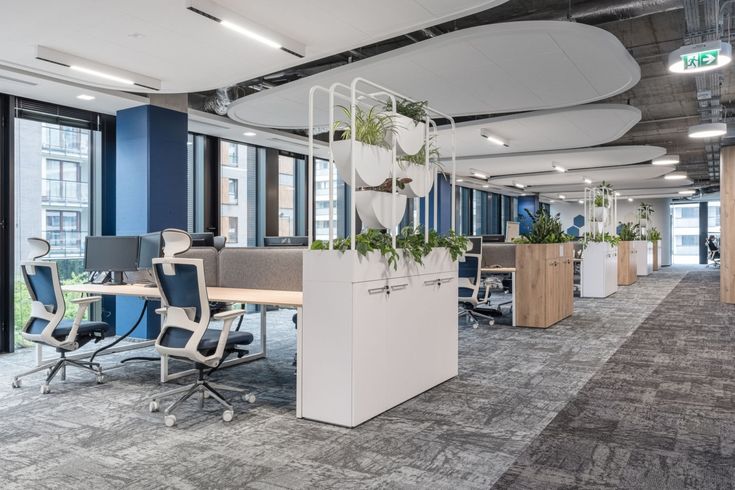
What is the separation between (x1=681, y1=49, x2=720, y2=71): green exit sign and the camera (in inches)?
161

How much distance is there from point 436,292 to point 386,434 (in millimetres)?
1167

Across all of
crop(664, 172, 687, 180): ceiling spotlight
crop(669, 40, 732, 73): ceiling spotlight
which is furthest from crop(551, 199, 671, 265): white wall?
crop(669, 40, 732, 73): ceiling spotlight

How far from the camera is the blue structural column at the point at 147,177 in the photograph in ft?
19.0

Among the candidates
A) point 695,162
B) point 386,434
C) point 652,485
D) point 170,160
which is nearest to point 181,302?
point 386,434

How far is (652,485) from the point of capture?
223 cm

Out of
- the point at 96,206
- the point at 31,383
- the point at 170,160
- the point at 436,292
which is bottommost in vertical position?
the point at 31,383

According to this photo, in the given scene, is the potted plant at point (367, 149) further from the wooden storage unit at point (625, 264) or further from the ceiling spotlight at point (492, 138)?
the wooden storage unit at point (625, 264)

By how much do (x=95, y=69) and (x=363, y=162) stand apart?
2807mm

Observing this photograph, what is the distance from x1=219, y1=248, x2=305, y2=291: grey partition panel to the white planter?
974 millimetres

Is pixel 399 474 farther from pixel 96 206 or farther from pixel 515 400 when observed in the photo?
pixel 96 206

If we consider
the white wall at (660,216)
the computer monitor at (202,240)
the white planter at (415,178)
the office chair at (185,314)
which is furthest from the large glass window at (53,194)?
the white wall at (660,216)

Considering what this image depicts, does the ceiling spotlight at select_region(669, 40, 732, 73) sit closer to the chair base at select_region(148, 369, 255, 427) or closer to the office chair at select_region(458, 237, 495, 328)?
the office chair at select_region(458, 237, 495, 328)

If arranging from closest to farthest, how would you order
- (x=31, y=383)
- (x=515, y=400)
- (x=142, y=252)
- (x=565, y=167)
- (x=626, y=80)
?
(x=515, y=400) → (x=31, y=383) → (x=142, y=252) → (x=626, y=80) → (x=565, y=167)

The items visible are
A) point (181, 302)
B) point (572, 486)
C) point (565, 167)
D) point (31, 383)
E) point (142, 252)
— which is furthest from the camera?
point (565, 167)
